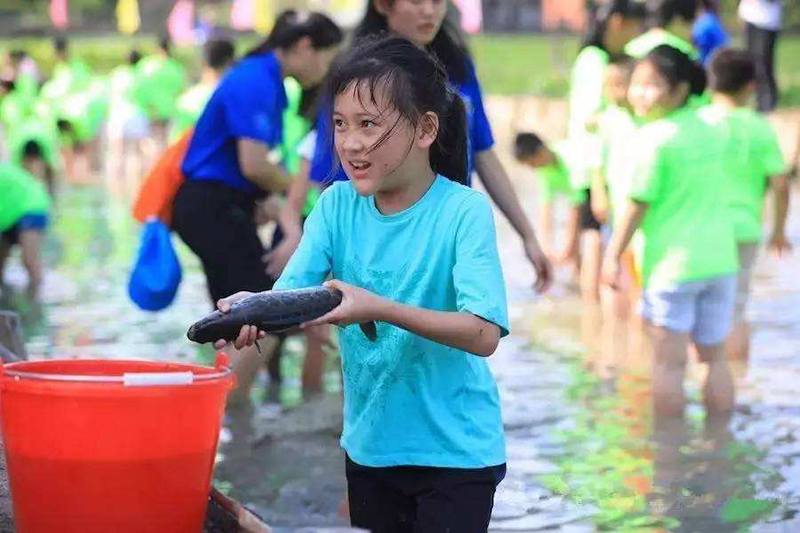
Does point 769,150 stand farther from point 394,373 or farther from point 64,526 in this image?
point 64,526

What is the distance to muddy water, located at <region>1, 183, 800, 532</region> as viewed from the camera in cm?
563

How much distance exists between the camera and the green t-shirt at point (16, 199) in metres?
11.0

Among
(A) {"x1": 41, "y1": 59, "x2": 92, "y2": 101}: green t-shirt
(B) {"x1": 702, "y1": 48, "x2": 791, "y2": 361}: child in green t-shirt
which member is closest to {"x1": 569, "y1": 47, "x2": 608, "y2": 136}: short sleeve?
(B) {"x1": 702, "y1": 48, "x2": 791, "y2": 361}: child in green t-shirt

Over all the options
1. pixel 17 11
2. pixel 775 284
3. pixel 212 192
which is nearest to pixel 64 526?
pixel 212 192

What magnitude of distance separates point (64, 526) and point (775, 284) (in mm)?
8699

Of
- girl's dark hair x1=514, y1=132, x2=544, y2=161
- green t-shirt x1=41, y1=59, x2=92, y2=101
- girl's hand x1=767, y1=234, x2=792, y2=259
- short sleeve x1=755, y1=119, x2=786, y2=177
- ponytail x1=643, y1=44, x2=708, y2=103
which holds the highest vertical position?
ponytail x1=643, y1=44, x2=708, y2=103

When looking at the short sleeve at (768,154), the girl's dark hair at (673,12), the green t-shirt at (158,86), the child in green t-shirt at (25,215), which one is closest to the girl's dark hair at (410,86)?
the short sleeve at (768,154)

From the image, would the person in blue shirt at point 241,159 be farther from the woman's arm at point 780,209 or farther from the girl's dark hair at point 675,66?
the woman's arm at point 780,209

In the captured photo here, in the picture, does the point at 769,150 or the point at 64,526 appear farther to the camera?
the point at 769,150

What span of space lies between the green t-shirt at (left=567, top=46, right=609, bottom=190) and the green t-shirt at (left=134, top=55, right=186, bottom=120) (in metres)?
11.2

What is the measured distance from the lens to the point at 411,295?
3.47 metres

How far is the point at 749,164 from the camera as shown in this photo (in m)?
7.47

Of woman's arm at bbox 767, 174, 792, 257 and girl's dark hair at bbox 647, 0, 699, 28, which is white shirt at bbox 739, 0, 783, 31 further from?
woman's arm at bbox 767, 174, 792, 257

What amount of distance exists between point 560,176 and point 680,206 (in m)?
4.86
